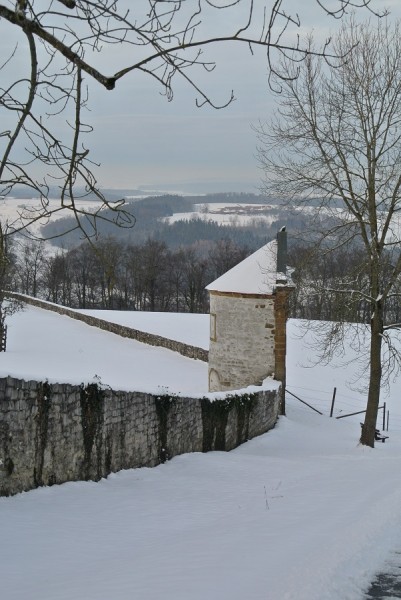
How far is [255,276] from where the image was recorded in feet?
62.7

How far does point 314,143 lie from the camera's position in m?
14.2

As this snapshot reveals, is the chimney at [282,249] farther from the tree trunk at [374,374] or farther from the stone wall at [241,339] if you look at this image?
the tree trunk at [374,374]

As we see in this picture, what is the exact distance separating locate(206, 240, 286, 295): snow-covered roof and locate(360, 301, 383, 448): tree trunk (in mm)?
4659

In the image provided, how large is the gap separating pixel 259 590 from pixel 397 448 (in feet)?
39.4

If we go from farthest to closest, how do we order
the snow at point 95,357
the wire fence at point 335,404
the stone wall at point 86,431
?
the snow at point 95,357 < the wire fence at point 335,404 < the stone wall at point 86,431

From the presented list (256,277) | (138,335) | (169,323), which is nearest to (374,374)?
(256,277)

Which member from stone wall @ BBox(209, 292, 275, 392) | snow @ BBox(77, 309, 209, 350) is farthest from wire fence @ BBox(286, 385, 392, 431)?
snow @ BBox(77, 309, 209, 350)

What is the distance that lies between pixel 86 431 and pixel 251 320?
11.1m

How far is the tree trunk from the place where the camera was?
45.7 ft

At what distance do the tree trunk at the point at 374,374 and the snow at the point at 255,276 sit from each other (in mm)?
4711

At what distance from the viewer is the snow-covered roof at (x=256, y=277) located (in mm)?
18559

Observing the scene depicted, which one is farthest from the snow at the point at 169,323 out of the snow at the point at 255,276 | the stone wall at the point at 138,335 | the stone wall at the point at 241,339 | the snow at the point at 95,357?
the snow at the point at 255,276

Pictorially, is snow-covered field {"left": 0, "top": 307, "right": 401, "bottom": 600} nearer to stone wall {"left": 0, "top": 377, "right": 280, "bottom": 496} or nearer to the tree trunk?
stone wall {"left": 0, "top": 377, "right": 280, "bottom": 496}

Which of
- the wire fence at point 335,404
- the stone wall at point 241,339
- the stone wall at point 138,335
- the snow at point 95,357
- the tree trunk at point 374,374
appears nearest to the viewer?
the tree trunk at point 374,374
